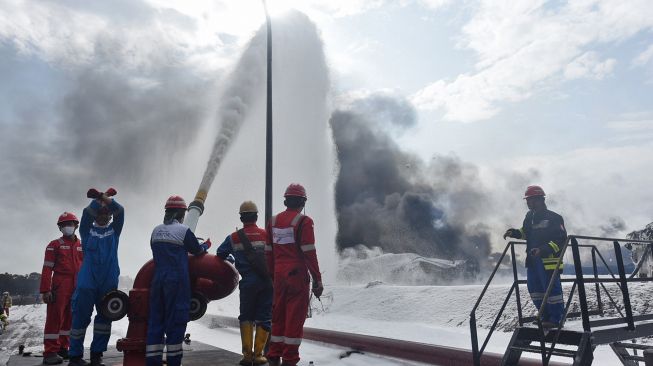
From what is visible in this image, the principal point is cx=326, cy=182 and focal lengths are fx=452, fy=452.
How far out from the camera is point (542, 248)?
6.21 metres

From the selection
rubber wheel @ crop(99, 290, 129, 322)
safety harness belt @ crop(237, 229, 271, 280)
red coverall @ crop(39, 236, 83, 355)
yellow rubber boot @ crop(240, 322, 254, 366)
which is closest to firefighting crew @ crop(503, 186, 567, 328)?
safety harness belt @ crop(237, 229, 271, 280)

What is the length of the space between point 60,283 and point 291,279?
3.70m

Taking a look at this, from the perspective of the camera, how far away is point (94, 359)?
5590mm

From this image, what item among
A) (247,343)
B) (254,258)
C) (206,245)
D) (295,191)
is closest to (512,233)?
(295,191)

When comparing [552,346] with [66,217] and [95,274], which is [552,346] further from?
[66,217]

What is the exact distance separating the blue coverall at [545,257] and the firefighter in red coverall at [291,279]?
127 inches

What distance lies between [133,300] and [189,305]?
2.01ft

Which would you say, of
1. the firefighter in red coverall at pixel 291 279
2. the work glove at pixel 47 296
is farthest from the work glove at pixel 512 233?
the work glove at pixel 47 296

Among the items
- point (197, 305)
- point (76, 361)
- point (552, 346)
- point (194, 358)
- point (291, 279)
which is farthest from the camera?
point (194, 358)

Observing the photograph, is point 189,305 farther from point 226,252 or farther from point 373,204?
point 373,204

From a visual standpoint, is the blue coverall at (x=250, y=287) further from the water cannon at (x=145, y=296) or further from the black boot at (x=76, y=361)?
the black boot at (x=76, y=361)

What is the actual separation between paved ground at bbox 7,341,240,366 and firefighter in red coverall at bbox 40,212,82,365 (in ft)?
1.08

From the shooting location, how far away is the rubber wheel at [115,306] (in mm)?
4914

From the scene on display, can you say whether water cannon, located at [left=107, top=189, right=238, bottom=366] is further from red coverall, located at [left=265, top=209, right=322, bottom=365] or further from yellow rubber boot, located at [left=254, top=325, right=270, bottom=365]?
yellow rubber boot, located at [left=254, top=325, right=270, bottom=365]
